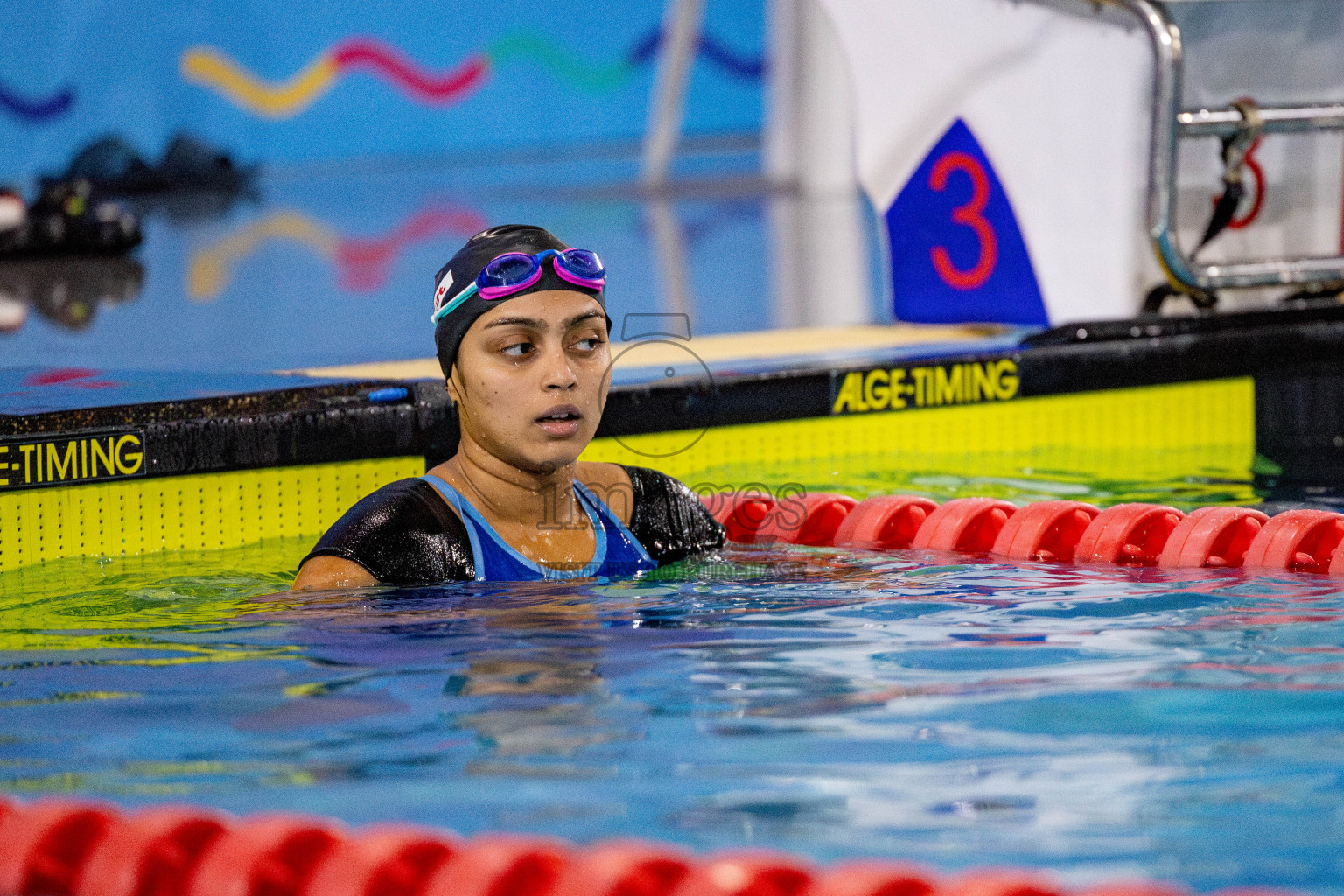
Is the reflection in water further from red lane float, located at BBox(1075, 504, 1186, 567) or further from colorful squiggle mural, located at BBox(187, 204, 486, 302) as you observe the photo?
red lane float, located at BBox(1075, 504, 1186, 567)

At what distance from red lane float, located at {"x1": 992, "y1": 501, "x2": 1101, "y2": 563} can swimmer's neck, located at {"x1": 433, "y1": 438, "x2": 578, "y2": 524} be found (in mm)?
1264

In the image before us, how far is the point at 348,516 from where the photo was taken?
3832 millimetres

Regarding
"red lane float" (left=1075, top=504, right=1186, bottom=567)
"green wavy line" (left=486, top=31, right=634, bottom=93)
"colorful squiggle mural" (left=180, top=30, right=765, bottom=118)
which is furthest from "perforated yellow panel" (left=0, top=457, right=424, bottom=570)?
"green wavy line" (left=486, top=31, right=634, bottom=93)

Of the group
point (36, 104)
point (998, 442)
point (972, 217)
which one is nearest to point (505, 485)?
point (998, 442)

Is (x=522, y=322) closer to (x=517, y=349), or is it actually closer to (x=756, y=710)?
(x=517, y=349)

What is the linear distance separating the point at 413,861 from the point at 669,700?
90 cm

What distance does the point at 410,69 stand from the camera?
20719 millimetres

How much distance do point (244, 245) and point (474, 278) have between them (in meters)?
12.1

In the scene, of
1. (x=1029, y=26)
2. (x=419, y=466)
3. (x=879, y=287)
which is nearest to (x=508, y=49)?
(x=879, y=287)

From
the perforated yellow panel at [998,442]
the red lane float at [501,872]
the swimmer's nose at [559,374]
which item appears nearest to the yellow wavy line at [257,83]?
the perforated yellow panel at [998,442]

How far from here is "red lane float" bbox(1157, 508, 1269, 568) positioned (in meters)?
4.33

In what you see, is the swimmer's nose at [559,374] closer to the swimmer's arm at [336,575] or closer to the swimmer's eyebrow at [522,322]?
the swimmer's eyebrow at [522,322]

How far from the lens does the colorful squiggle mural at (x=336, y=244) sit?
12.0 metres

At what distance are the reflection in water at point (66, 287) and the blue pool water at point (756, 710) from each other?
606 cm
